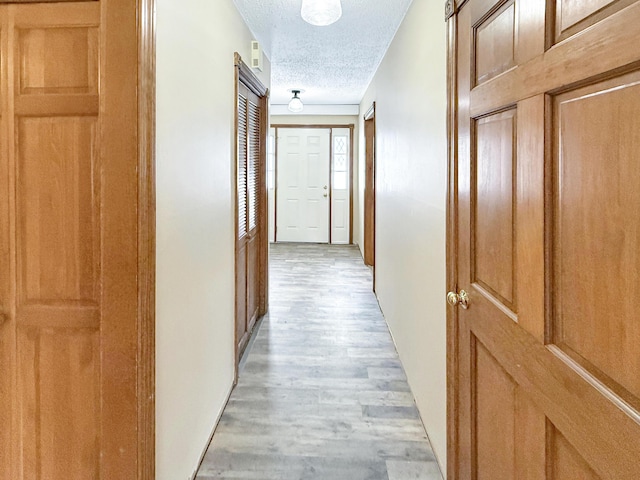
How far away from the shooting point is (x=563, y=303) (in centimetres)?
90

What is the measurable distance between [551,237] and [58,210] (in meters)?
1.35

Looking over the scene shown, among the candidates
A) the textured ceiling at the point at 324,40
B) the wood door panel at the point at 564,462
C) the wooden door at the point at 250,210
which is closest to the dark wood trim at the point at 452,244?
the wood door panel at the point at 564,462

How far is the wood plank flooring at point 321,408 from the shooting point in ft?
6.55

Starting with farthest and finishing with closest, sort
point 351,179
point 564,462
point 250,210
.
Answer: point 351,179
point 250,210
point 564,462

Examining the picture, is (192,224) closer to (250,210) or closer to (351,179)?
(250,210)

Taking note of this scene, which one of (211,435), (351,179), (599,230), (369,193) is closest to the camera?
(599,230)

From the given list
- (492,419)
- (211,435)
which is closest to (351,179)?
(211,435)

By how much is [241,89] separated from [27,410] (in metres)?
2.28

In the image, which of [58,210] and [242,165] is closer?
[58,210]

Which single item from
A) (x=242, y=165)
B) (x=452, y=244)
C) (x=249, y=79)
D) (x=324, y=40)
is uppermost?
(x=324, y=40)

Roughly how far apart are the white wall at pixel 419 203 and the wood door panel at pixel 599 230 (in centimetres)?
97

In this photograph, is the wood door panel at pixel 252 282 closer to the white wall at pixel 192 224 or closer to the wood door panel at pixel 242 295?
the wood door panel at pixel 242 295

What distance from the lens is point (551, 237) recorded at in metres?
0.94

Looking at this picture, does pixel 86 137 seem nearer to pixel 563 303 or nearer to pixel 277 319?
pixel 563 303
